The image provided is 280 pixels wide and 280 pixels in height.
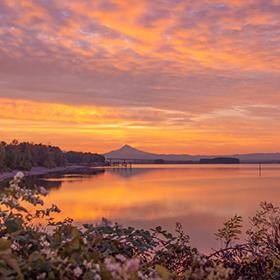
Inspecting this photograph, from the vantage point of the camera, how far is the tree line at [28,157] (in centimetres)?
8044

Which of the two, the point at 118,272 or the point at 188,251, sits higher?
the point at 118,272

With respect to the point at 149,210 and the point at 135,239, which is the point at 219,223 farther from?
the point at 135,239

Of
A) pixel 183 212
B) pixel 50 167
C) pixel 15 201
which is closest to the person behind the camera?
pixel 15 201

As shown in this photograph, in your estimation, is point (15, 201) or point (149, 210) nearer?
point (15, 201)

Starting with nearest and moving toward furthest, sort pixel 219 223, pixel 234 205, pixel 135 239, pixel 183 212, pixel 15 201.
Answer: pixel 15 201 → pixel 135 239 → pixel 219 223 → pixel 183 212 → pixel 234 205

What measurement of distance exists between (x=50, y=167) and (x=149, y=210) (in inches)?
3708

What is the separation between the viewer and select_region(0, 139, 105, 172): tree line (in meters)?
80.4

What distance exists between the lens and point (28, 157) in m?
89.6

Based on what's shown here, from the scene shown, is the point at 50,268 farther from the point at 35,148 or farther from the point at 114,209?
the point at 35,148

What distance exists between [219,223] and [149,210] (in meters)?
8.30

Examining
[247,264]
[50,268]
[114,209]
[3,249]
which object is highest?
[3,249]

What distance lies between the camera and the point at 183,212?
2656cm

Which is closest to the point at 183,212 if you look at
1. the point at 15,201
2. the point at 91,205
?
the point at 91,205

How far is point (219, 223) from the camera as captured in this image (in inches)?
829
